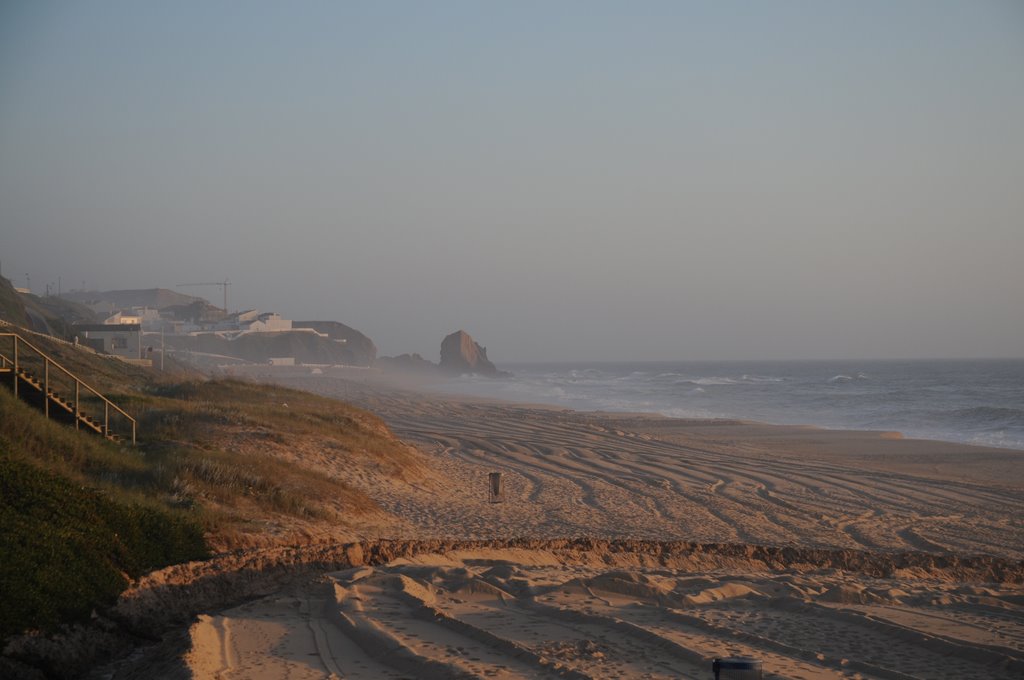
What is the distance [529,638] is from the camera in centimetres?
630

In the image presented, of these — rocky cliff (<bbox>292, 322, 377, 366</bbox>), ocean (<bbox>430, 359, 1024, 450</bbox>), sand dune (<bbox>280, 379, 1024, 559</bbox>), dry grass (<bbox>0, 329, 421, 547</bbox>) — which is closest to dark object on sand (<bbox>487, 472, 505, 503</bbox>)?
sand dune (<bbox>280, 379, 1024, 559</bbox>)

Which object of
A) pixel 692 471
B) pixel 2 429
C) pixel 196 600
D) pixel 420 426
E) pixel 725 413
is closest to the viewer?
pixel 196 600

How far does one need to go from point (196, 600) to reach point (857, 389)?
6792 centimetres

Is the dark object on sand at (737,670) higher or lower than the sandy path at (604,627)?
higher

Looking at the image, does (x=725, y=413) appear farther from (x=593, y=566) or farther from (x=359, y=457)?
(x=593, y=566)

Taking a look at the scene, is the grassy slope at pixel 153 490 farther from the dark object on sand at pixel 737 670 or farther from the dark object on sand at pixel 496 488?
the dark object on sand at pixel 737 670

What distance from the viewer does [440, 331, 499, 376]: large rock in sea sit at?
126744 mm

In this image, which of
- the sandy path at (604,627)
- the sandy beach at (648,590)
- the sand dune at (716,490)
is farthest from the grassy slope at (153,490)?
the sand dune at (716,490)

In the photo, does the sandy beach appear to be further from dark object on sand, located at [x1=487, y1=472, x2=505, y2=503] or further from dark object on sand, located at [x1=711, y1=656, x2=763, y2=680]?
dark object on sand, located at [x1=711, y1=656, x2=763, y2=680]

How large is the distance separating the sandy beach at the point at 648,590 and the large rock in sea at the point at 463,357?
350 ft

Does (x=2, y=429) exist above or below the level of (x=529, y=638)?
above

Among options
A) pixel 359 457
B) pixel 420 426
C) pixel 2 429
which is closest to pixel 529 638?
pixel 2 429

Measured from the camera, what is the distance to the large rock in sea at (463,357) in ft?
416

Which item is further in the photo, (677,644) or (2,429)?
(2,429)
